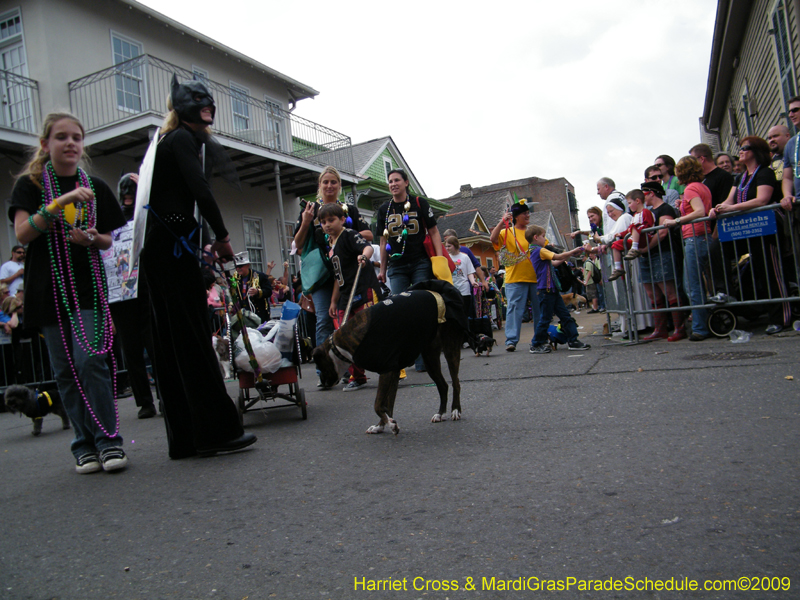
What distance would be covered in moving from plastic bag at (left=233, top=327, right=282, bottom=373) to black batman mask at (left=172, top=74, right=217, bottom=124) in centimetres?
187

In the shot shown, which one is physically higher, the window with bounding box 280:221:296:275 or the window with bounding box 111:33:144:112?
the window with bounding box 111:33:144:112

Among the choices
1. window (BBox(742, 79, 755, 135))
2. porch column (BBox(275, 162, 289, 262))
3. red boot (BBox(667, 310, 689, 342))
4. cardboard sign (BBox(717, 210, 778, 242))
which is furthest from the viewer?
window (BBox(742, 79, 755, 135))

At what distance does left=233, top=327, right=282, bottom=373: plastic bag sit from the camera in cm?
506

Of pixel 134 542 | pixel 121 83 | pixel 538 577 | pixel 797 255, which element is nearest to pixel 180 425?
pixel 134 542

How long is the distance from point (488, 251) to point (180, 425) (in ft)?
132

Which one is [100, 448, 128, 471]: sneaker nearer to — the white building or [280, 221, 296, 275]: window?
the white building

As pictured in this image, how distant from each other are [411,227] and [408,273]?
51 cm

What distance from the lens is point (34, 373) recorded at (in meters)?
8.41

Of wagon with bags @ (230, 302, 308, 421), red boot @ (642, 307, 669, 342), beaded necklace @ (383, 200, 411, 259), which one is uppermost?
beaded necklace @ (383, 200, 411, 259)

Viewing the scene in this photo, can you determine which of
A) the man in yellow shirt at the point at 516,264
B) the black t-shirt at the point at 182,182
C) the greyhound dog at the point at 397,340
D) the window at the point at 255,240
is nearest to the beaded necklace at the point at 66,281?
the black t-shirt at the point at 182,182

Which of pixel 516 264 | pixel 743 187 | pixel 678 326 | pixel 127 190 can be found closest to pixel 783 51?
pixel 743 187

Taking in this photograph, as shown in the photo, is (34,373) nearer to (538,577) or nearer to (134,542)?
(134,542)

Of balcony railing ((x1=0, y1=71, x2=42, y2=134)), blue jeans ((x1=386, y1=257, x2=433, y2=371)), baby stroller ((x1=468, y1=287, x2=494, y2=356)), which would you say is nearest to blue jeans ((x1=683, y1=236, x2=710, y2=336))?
baby stroller ((x1=468, y1=287, x2=494, y2=356))

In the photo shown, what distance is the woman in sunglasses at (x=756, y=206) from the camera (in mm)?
7105
